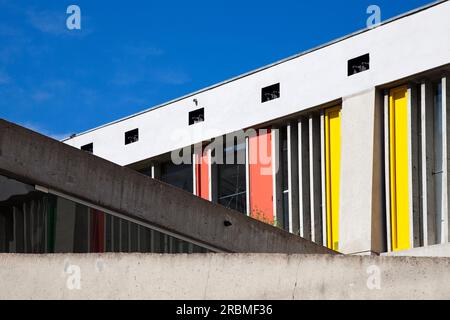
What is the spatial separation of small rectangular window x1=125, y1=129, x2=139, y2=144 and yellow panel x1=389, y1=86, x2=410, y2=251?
396 inches

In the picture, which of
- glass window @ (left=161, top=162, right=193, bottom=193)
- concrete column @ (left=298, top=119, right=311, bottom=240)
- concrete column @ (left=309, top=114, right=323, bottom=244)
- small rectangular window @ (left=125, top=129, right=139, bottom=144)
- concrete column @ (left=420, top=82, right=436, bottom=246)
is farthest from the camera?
small rectangular window @ (left=125, top=129, right=139, bottom=144)

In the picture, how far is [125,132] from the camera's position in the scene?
36.1 metres

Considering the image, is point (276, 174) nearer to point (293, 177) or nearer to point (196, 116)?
point (293, 177)

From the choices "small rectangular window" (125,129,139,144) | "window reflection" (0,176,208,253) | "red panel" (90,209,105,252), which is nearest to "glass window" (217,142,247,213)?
"small rectangular window" (125,129,139,144)

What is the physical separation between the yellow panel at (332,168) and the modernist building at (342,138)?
0.08 feet

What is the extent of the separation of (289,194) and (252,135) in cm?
211

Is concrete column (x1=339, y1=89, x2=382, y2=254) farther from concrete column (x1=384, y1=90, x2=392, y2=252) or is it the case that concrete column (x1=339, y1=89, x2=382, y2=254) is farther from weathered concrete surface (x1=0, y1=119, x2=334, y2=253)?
weathered concrete surface (x1=0, y1=119, x2=334, y2=253)

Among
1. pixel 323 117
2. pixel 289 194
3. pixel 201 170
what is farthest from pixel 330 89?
pixel 201 170

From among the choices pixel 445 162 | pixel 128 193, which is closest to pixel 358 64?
pixel 445 162

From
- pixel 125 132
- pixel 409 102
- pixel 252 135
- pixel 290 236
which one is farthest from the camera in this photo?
pixel 125 132

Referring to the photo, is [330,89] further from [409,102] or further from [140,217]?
[140,217]

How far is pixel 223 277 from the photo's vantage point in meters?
10.5

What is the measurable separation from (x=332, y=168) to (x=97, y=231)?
13183 millimetres

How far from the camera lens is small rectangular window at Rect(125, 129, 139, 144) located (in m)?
35.7
